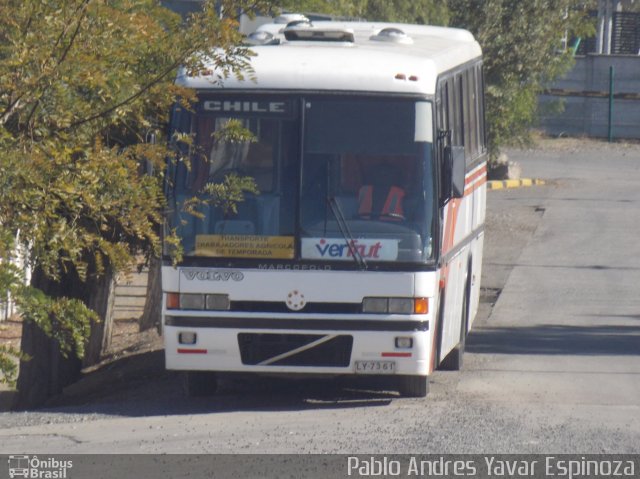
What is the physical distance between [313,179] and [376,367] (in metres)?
1.53

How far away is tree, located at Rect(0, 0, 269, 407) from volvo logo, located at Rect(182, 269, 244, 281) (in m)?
1.63

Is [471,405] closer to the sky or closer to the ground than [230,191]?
closer to the ground

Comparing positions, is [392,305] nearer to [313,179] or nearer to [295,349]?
[295,349]

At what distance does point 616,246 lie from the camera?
20.4m

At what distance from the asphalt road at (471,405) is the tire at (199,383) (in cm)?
10

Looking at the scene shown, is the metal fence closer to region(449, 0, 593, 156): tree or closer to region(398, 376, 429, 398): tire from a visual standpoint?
region(449, 0, 593, 156): tree

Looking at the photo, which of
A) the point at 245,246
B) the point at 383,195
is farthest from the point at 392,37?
the point at 245,246

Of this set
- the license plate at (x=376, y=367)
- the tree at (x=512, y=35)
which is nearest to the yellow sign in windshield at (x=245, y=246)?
the license plate at (x=376, y=367)

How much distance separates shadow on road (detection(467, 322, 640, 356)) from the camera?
12773mm

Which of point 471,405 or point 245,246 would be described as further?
point 471,405

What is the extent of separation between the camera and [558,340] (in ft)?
44.3

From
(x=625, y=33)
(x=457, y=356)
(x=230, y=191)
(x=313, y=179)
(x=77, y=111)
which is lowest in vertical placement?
(x=625, y=33)

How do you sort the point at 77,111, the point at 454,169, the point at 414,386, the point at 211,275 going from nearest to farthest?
the point at 77,111 → the point at 211,275 → the point at 454,169 → the point at 414,386

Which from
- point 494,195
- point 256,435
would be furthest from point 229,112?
point 494,195
